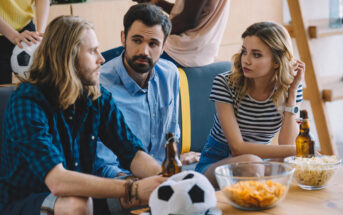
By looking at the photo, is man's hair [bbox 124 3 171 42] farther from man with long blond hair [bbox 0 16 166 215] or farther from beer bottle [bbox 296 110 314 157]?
beer bottle [bbox 296 110 314 157]

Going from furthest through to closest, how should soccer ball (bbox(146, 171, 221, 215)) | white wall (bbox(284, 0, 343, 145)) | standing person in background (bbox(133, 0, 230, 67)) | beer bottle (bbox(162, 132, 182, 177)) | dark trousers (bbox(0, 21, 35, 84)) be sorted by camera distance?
white wall (bbox(284, 0, 343, 145)) → standing person in background (bbox(133, 0, 230, 67)) → dark trousers (bbox(0, 21, 35, 84)) → beer bottle (bbox(162, 132, 182, 177)) → soccer ball (bbox(146, 171, 221, 215))

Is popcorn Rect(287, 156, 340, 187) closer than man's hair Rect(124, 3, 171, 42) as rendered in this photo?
Yes

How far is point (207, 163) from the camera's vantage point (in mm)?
2201

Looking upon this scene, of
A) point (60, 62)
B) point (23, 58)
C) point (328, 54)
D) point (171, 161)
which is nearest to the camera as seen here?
point (171, 161)

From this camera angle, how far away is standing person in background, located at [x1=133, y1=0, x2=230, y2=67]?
8.67ft

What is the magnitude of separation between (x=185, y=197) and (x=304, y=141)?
644mm

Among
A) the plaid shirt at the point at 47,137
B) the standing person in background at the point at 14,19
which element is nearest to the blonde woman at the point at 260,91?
the plaid shirt at the point at 47,137

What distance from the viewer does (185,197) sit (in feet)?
4.02

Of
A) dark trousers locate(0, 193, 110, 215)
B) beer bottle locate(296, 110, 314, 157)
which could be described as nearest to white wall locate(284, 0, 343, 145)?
beer bottle locate(296, 110, 314, 157)

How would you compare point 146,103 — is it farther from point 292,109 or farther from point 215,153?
point 292,109

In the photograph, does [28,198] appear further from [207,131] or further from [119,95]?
[207,131]

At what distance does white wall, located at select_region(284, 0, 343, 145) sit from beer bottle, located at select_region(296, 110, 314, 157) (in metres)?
2.75

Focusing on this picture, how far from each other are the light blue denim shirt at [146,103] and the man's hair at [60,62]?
1.66 ft

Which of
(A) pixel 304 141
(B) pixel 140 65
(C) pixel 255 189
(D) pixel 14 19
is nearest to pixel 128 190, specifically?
(C) pixel 255 189
